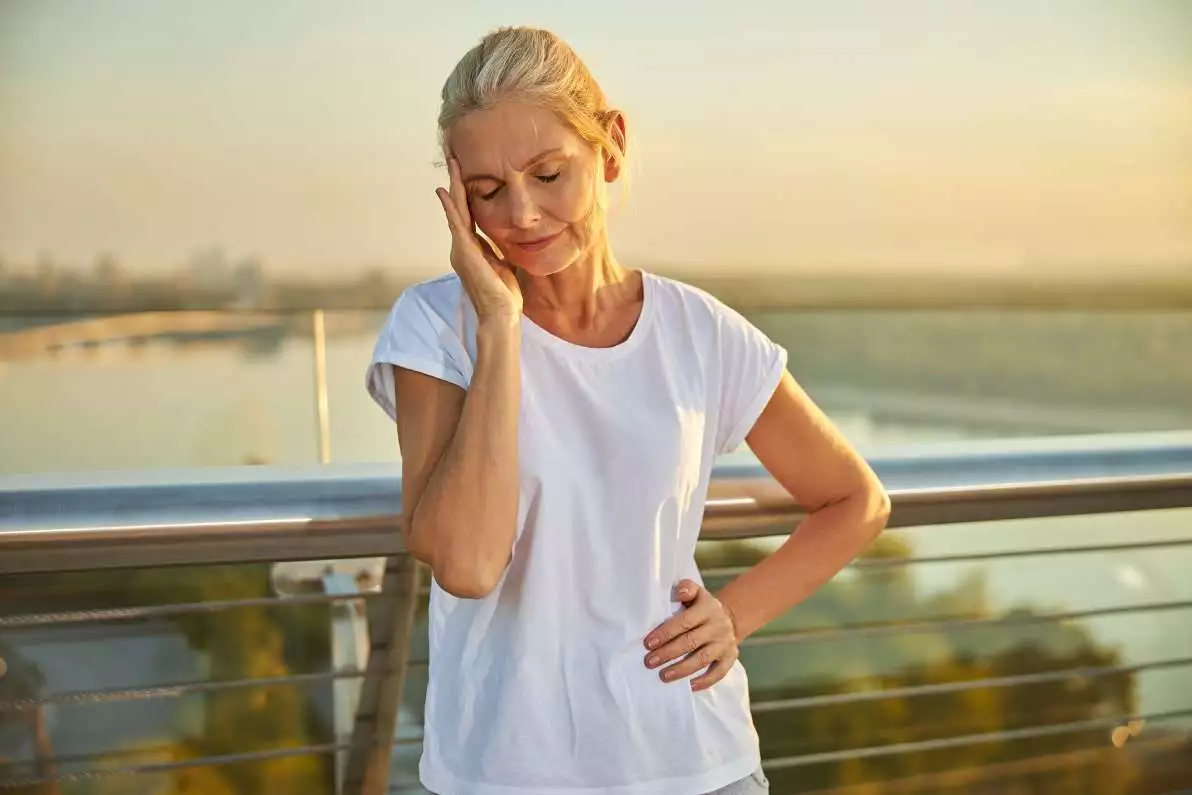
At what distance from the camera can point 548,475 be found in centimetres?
79

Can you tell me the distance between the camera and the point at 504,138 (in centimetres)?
78

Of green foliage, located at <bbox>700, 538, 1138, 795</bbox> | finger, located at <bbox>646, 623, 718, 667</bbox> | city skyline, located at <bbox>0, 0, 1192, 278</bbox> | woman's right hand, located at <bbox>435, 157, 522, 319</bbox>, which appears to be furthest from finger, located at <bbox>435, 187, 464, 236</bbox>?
city skyline, located at <bbox>0, 0, 1192, 278</bbox>

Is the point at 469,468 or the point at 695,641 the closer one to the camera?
the point at 469,468

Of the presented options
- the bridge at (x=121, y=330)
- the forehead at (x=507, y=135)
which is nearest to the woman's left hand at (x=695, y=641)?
the forehead at (x=507, y=135)

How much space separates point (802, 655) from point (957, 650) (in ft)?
1.00

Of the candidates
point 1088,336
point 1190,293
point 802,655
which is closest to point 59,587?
point 802,655

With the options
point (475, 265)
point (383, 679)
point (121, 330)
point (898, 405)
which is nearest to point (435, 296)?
point (475, 265)

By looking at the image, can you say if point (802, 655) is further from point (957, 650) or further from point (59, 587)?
point (59, 587)

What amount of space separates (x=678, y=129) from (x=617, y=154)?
3.66 metres

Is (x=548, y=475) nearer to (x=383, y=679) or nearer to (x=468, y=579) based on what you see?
(x=468, y=579)

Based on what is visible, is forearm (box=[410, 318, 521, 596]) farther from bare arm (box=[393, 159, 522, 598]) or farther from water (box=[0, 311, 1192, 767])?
water (box=[0, 311, 1192, 767])

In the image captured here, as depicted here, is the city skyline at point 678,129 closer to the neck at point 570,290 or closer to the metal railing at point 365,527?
the metal railing at point 365,527

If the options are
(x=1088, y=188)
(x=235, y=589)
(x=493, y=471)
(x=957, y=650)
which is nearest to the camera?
(x=493, y=471)

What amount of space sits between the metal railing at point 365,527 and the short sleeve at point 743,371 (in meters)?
0.19
